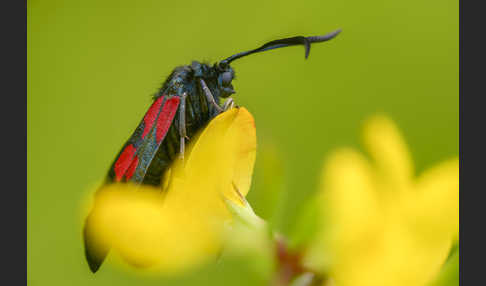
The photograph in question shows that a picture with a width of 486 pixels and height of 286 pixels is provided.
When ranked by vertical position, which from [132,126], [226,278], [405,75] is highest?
[405,75]

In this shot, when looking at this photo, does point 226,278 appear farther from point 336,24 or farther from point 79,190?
point 336,24

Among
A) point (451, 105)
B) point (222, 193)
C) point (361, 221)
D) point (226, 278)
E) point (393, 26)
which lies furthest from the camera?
point (393, 26)

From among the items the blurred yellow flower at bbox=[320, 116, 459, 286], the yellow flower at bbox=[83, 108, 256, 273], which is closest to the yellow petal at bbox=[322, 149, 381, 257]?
the blurred yellow flower at bbox=[320, 116, 459, 286]

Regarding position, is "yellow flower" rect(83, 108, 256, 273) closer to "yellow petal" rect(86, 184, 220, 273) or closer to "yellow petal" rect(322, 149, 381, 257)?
"yellow petal" rect(86, 184, 220, 273)

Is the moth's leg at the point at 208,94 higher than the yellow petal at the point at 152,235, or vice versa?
the moth's leg at the point at 208,94

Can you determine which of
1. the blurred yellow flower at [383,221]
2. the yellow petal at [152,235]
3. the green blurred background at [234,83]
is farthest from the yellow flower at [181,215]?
the green blurred background at [234,83]

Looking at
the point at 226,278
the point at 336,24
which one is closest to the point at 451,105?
the point at 336,24

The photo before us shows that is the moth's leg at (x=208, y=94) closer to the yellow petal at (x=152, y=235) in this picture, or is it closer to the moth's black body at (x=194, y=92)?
the moth's black body at (x=194, y=92)
